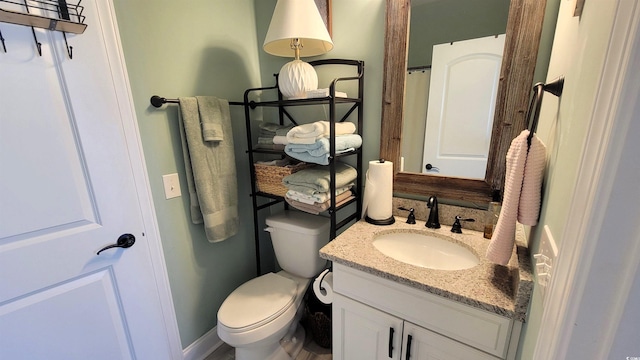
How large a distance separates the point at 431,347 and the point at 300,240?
81cm

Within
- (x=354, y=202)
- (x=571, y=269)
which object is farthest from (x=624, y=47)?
(x=354, y=202)

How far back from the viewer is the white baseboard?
1.46m

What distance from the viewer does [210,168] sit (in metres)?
1.34

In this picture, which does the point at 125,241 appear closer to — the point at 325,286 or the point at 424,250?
the point at 325,286

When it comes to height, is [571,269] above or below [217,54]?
below

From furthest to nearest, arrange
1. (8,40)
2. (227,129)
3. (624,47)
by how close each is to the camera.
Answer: (227,129), (8,40), (624,47)

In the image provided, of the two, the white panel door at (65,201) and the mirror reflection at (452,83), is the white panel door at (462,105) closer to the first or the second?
the mirror reflection at (452,83)

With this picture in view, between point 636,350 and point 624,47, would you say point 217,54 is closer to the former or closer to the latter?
point 624,47

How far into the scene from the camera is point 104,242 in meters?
1.04

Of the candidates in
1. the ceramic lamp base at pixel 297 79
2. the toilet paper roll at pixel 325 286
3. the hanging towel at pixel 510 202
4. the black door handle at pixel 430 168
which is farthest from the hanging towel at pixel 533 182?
the ceramic lamp base at pixel 297 79

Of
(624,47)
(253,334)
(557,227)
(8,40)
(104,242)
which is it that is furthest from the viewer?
(253,334)

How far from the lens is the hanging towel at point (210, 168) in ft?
4.12

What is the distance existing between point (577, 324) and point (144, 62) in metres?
1.59

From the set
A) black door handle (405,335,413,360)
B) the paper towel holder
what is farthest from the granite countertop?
black door handle (405,335,413,360)
